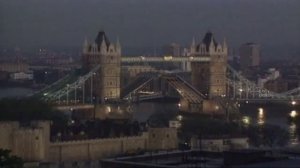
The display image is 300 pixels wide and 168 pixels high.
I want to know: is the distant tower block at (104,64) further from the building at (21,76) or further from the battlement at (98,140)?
the battlement at (98,140)

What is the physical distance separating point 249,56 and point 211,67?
20417 mm

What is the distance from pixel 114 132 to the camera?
2330 cm

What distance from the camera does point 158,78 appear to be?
44031 mm

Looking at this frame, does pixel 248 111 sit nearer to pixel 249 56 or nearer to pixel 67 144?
pixel 67 144

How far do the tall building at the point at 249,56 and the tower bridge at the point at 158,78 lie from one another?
1369cm

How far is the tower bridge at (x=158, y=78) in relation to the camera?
38.5m

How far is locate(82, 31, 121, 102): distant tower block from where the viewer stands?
38688 mm

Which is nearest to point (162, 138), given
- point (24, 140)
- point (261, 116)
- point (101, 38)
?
point (24, 140)

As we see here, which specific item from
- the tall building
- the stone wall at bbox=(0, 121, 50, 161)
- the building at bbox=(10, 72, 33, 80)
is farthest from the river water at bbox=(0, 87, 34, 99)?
the tall building

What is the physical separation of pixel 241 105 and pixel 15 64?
9.61 metres

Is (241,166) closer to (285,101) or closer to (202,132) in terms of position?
(202,132)

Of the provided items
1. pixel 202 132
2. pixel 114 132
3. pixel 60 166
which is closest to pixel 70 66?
pixel 202 132

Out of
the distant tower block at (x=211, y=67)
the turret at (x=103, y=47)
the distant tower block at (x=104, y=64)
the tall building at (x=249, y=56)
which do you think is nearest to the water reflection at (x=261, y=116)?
the distant tower block at (x=211, y=67)

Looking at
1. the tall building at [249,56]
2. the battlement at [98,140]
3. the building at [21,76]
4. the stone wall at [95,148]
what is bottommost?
the stone wall at [95,148]
